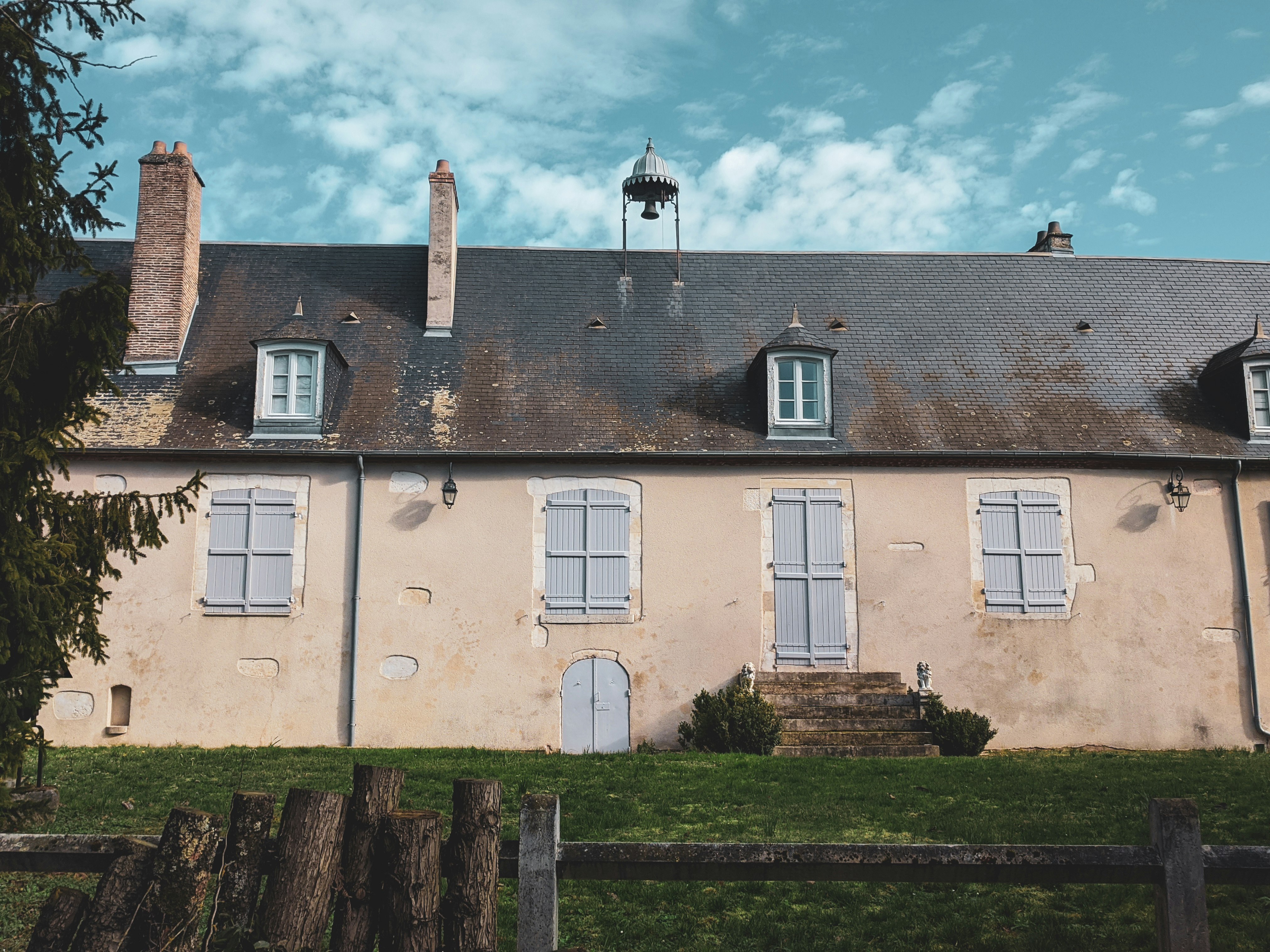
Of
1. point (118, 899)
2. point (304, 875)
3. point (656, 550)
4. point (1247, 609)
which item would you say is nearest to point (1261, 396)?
point (1247, 609)

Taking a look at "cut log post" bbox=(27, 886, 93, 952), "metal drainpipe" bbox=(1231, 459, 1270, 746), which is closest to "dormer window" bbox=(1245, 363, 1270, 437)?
"metal drainpipe" bbox=(1231, 459, 1270, 746)

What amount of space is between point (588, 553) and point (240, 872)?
28.2 ft

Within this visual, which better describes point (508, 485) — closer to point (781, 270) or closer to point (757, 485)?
point (757, 485)

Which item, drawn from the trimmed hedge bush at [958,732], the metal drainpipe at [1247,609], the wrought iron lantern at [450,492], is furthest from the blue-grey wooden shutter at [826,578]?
the metal drainpipe at [1247,609]

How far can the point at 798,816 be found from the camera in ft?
23.7

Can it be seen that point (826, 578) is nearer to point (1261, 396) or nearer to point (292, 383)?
point (1261, 396)

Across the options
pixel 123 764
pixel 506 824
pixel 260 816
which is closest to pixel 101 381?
pixel 260 816

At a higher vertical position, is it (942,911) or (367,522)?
(367,522)

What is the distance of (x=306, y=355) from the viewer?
12.2m

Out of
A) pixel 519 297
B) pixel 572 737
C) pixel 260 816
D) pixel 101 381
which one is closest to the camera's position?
pixel 260 816

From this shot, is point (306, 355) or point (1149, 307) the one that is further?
point (1149, 307)

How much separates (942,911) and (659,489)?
719 cm

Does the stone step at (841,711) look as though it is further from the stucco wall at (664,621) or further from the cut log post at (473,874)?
the cut log post at (473,874)

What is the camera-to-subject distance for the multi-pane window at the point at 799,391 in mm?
12344
